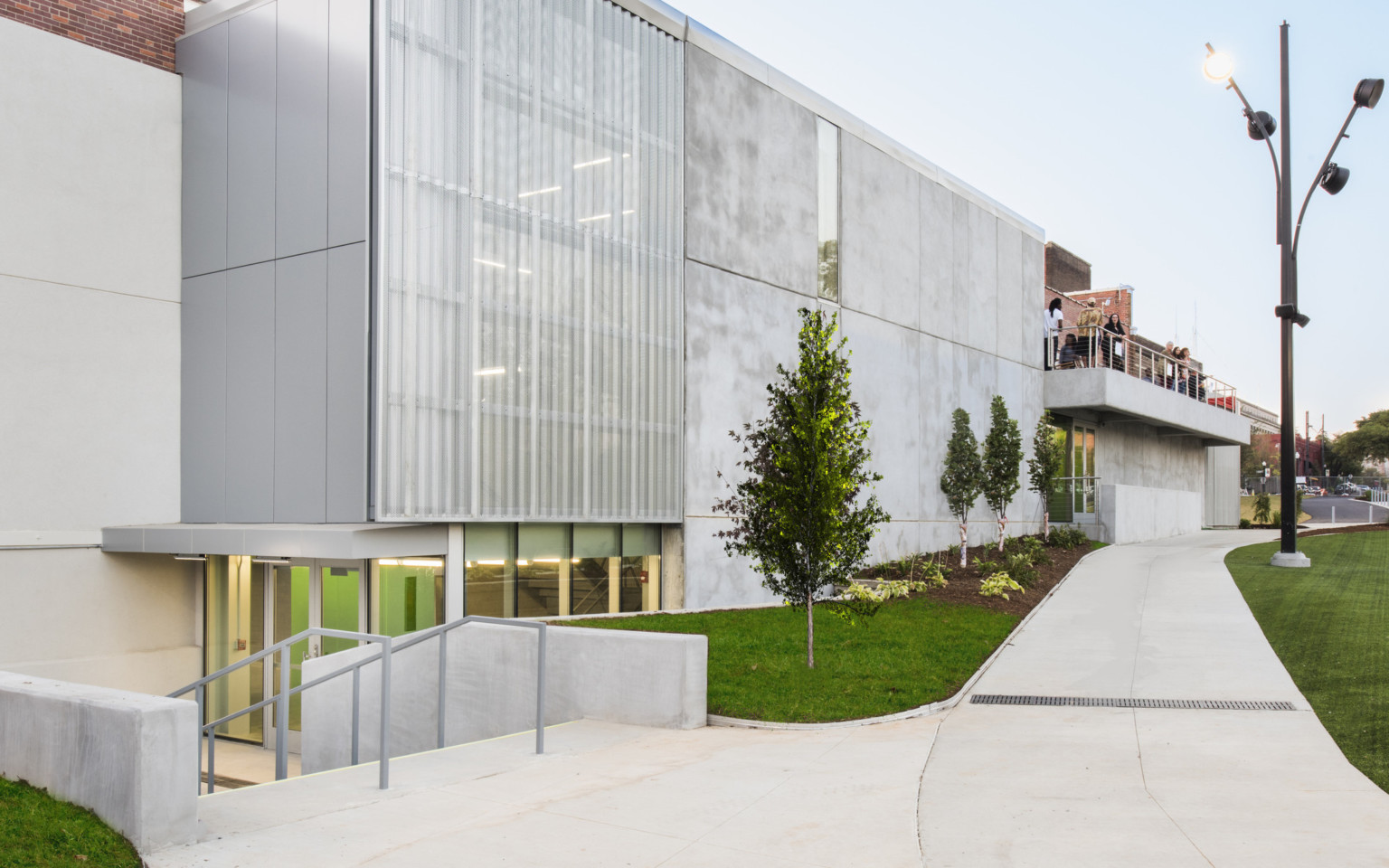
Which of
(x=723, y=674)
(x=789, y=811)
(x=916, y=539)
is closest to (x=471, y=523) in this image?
(x=723, y=674)

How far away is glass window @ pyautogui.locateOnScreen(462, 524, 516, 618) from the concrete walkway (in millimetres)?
5305

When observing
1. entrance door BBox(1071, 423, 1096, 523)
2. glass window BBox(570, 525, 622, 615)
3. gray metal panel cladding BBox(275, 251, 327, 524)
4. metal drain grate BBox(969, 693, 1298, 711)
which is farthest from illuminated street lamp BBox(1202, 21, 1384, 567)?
gray metal panel cladding BBox(275, 251, 327, 524)

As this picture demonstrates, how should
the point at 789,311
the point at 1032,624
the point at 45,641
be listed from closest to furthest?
the point at 45,641 → the point at 1032,624 → the point at 789,311

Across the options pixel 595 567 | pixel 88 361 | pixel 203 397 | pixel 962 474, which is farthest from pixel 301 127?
pixel 962 474

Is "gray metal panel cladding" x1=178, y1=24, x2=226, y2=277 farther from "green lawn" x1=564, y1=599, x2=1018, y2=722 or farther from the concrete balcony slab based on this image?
the concrete balcony slab

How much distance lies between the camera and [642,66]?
17.8 meters

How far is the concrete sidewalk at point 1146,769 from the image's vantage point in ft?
20.5

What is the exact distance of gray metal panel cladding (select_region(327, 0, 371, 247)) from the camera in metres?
13.8

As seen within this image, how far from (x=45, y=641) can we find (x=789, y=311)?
14.2 meters

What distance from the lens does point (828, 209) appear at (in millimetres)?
22484

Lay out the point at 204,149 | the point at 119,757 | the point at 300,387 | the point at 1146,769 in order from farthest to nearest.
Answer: the point at 204,149, the point at 300,387, the point at 1146,769, the point at 119,757

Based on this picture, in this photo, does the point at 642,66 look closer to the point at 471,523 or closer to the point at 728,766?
the point at 471,523

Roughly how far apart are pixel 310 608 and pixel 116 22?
32.5 feet

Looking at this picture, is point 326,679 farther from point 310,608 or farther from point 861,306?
point 861,306
